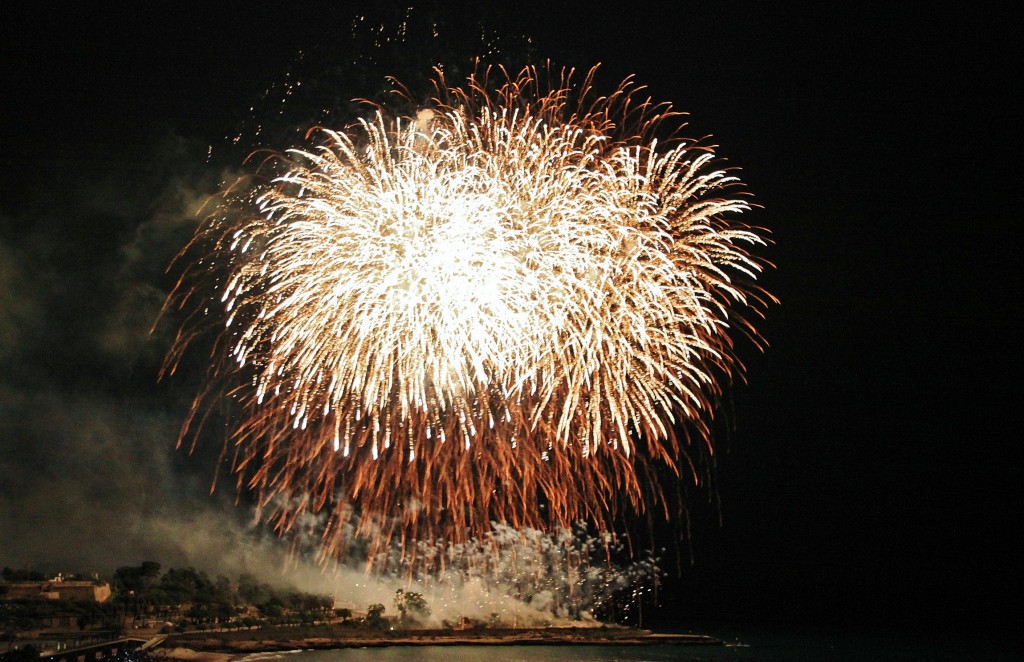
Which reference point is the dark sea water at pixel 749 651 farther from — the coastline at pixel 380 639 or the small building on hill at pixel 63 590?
the small building on hill at pixel 63 590

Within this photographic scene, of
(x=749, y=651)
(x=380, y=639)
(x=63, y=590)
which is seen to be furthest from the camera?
(x=749, y=651)

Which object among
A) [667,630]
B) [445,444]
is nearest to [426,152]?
[445,444]

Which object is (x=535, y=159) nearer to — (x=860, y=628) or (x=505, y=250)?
(x=505, y=250)

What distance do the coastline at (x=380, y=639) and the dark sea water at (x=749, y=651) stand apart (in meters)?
0.47

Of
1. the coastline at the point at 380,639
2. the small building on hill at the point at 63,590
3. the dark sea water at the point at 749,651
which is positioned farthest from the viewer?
the dark sea water at the point at 749,651

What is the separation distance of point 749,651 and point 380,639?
26.3 m

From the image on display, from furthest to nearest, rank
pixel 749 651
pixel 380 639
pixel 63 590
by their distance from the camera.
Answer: pixel 749 651
pixel 380 639
pixel 63 590

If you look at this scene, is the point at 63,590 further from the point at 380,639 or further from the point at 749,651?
the point at 749,651

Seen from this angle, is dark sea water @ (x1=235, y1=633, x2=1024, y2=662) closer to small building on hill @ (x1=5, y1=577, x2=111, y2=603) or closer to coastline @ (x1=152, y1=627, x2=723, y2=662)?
coastline @ (x1=152, y1=627, x2=723, y2=662)

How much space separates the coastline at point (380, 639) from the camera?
36.5m

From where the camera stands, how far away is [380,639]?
51.0 metres

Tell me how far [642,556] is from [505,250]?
63657 mm

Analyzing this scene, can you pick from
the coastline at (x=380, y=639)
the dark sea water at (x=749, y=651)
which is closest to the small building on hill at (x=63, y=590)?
the coastline at (x=380, y=639)

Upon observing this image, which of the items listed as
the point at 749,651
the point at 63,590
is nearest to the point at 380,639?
the point at 63,590
